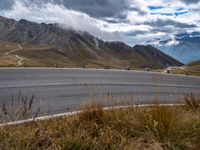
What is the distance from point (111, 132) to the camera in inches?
232

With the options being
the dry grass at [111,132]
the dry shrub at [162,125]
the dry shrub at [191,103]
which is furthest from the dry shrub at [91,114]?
the dry shrub at [191,103]

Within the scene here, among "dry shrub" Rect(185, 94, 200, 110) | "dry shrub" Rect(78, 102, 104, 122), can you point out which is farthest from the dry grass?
"dry shrub" Rect(185, 94, 200, 110)

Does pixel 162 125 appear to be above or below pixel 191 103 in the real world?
above

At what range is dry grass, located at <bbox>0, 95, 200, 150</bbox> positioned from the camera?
→ 533 cm

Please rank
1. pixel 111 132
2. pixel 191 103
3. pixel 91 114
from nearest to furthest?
1. pixel 111 132
2. pixel 91 114
3. pixel 191 103

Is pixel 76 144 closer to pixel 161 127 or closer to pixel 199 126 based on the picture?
pixel 161 127

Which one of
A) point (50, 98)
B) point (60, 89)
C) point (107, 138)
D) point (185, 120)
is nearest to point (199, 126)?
point (185, 120)

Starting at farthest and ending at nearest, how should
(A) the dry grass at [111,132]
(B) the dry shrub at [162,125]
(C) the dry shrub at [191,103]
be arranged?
(C) the dry shrub at [191,103] < (B) the dry shrub at [162,125] < (A) the dry grass at [111,132]

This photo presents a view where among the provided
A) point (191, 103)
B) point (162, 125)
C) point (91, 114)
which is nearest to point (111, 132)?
point (162, 125)

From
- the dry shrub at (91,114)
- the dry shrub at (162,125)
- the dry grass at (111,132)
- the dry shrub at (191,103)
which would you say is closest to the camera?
the dry grass at (111,132)

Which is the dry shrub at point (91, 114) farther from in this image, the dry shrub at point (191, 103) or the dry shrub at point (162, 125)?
the dry shrub at point (191, 103)

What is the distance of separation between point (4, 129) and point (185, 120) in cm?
278

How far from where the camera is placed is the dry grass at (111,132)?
5.33 m

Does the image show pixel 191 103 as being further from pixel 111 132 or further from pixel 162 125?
pixel 111 132
